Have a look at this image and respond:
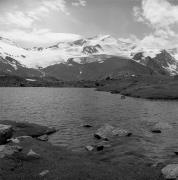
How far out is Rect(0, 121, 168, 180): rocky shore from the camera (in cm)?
3106

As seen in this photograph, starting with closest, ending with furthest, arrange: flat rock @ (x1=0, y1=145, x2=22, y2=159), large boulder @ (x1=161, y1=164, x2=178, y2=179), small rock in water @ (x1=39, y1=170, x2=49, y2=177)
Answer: small rock in water @ (x1=39, y1=170, x2=49, y2=177) < large boulder @ (x1=161, y1=164, x2=178, y2=179) < flat rock @ (x1=0, y1=145, x2=22, y2=159)

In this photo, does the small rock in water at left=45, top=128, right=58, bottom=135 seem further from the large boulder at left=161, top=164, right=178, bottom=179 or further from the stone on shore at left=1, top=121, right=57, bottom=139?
the large boulder at left=161, top=164, right=178, bottom=179

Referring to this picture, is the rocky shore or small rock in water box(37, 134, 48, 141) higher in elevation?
the rocky shore

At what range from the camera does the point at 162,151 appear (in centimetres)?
4578

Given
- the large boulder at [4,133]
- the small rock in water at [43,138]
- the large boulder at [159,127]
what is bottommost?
the small rock in water at [43,138]

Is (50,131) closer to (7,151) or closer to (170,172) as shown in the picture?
(7,151)

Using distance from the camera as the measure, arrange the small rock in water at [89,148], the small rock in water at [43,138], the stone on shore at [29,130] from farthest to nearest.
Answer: the stone on shore at [29,130] < the small rock in water at [43,138] < the small rock in water at [89,148]

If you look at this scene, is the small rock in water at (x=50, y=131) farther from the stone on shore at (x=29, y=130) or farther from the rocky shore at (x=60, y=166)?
the rocky shore at (x=60, y=166)

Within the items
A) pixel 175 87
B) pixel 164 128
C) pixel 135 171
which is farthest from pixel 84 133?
pixel 175 87

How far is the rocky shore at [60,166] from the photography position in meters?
31.1

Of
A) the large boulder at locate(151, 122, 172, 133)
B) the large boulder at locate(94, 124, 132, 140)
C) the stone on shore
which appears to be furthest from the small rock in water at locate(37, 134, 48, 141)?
the large boulder at locate(151, 122, 172, 133)

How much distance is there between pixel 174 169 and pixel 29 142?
24.1m

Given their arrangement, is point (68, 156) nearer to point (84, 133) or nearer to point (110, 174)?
point (110, 174)

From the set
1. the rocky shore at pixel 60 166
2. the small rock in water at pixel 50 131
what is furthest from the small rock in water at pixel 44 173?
the small rock in water at pixel 50 131
